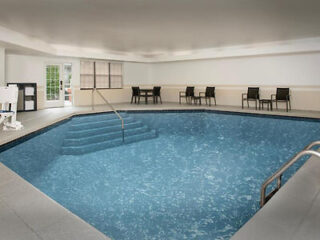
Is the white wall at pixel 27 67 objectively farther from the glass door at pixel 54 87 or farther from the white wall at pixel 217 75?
the glass door at pixel 54 87

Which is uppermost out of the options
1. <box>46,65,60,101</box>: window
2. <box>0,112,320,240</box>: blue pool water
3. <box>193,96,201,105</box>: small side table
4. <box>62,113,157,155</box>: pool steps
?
<box>46,65,60,101</box>: window

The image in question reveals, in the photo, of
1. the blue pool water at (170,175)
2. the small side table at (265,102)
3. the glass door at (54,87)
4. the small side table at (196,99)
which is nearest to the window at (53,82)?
the glass door at (54,87)

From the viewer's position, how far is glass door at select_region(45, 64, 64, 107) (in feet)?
33.0

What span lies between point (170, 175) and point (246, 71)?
6.68 m

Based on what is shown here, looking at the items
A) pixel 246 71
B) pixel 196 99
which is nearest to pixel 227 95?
pixel 246 71

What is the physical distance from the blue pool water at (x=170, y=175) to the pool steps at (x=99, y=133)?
0.22 metres

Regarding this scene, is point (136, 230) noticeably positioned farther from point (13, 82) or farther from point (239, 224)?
point (13, 82)

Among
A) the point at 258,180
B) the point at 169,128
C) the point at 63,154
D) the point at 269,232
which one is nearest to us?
the point at 269,232

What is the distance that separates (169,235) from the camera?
121 inches

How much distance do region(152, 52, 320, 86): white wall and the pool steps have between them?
4.03 meters

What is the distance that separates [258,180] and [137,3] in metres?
3.61

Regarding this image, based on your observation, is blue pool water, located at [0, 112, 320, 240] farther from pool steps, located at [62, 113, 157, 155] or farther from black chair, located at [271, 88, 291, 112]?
black chair, located at [271, 88, 291, 112]

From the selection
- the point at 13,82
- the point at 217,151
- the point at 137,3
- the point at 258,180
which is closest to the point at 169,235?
the point at 258,180

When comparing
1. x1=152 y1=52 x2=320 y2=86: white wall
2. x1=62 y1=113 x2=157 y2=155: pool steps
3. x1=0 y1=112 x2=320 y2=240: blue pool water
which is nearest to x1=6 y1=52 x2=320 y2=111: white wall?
x1=152 y1=52 x2=320 y2=86: white wall
